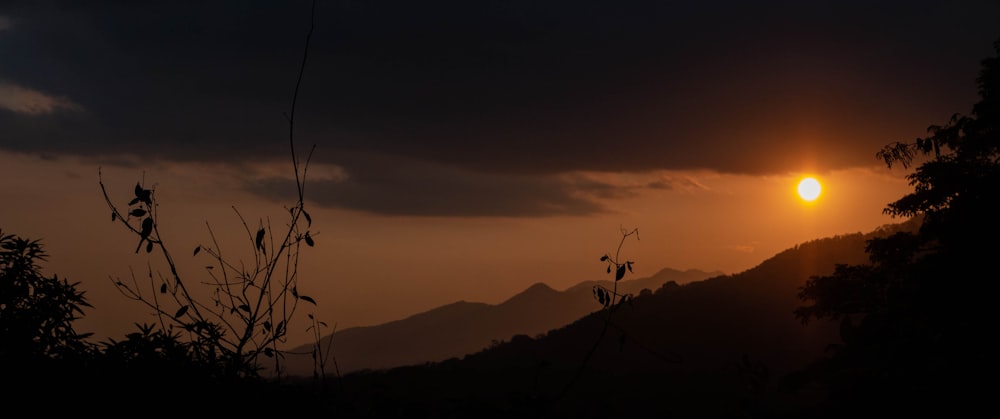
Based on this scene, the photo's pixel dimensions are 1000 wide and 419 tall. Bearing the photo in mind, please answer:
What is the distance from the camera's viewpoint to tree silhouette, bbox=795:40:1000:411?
917 inches

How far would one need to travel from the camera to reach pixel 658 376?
11756cm

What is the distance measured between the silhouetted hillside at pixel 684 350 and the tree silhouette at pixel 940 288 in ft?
200

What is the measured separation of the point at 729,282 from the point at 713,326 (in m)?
18.5

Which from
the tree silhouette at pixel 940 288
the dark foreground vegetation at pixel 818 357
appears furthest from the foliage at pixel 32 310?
the tree silhouette at pixel 940 288

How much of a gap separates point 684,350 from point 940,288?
98.8 metres

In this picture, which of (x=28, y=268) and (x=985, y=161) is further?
(x=985, y=161)

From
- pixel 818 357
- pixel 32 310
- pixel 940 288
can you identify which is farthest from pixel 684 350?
pixel 32 310

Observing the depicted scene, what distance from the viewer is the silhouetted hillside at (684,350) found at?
102 m

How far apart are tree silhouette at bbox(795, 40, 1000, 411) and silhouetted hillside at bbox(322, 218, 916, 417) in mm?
60919

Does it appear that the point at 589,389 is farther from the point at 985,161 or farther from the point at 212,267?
the point at 212,267

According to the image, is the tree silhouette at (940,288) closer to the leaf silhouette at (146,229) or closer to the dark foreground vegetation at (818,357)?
the dark foreground vegetation at (818,357)

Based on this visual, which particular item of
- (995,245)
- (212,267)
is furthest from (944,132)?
(212,267)

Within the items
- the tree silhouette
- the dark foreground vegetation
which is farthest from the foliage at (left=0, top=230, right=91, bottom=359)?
the tree silhouette

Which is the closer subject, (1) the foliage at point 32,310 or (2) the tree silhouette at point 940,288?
(1) the foliage at point 32,310
